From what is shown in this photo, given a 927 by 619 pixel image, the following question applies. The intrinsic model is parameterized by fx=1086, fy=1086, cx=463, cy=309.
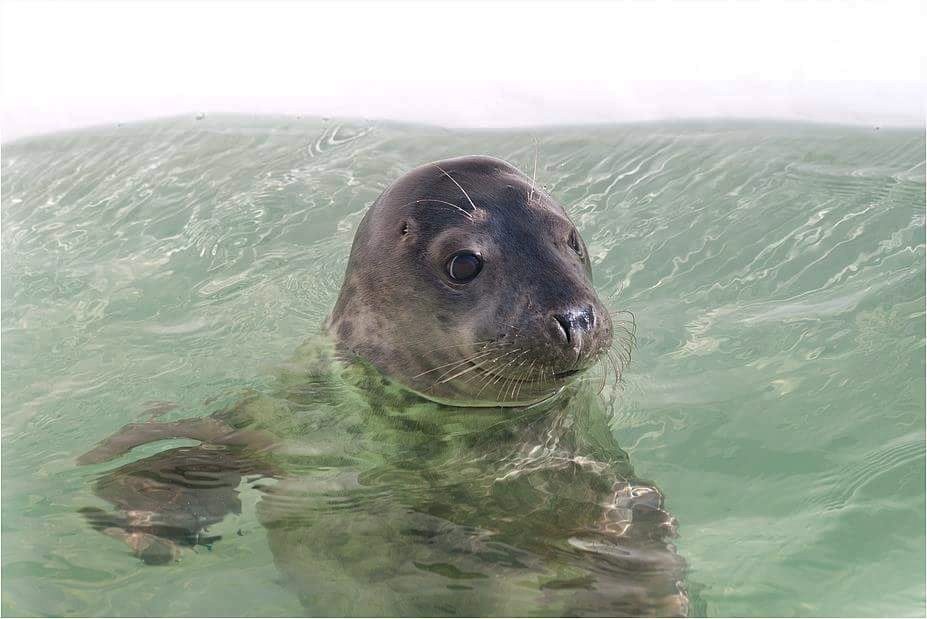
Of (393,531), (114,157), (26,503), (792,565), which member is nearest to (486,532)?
(393,531)

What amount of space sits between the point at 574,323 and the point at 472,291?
0.42 meters

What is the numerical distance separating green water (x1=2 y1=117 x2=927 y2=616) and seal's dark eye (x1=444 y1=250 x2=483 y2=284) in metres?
0.93

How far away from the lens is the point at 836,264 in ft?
17.2

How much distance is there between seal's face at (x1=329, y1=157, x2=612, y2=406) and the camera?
330 centimetres

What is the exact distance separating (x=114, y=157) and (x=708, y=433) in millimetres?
5069

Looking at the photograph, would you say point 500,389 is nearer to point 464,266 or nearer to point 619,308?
point 464,266

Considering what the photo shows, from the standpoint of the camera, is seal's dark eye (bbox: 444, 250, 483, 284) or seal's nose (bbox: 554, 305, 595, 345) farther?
seal's dark eye (bbox: 444, 250, 483, 284)

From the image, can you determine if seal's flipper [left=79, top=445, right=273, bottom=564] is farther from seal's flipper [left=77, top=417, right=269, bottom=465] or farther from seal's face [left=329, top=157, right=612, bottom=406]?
seal's face [left=329, top=157, right=612, bottom=406]

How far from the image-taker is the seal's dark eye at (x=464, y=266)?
3.56 metres

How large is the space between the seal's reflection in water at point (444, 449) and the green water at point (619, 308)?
14 centimetres

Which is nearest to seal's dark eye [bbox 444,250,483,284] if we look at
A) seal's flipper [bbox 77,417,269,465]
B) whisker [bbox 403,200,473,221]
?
whisker [bbox 403,200,473,221]

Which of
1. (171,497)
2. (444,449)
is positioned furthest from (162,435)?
(444,449)

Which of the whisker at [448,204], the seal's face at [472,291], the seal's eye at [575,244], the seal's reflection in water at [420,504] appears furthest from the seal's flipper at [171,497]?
the seal's eye at [575,244]

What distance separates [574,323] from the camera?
10.7 feet
